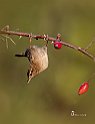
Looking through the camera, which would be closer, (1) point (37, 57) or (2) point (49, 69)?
(1) point (37, 57)

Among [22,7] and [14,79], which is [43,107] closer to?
[14,79]

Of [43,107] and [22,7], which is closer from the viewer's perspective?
[43,107]

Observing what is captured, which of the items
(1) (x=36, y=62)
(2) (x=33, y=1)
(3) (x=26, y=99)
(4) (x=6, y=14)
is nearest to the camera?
(1) (x=36, y=62)

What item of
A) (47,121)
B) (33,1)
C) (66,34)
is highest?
(33,1)

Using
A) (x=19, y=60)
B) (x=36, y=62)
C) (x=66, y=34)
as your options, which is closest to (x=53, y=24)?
(x=66, y=34)

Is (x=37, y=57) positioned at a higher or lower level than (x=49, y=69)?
lower

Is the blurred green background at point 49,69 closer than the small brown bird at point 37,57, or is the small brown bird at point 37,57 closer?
the small brown bird at point 37,57

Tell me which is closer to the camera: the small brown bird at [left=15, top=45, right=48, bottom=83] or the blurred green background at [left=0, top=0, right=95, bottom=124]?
the small brown bird at [left=15, top=45, right=48, bottom=83]

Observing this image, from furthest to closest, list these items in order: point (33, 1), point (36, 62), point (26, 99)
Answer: point (33, 1), point (26, 99), point (36, 62)
